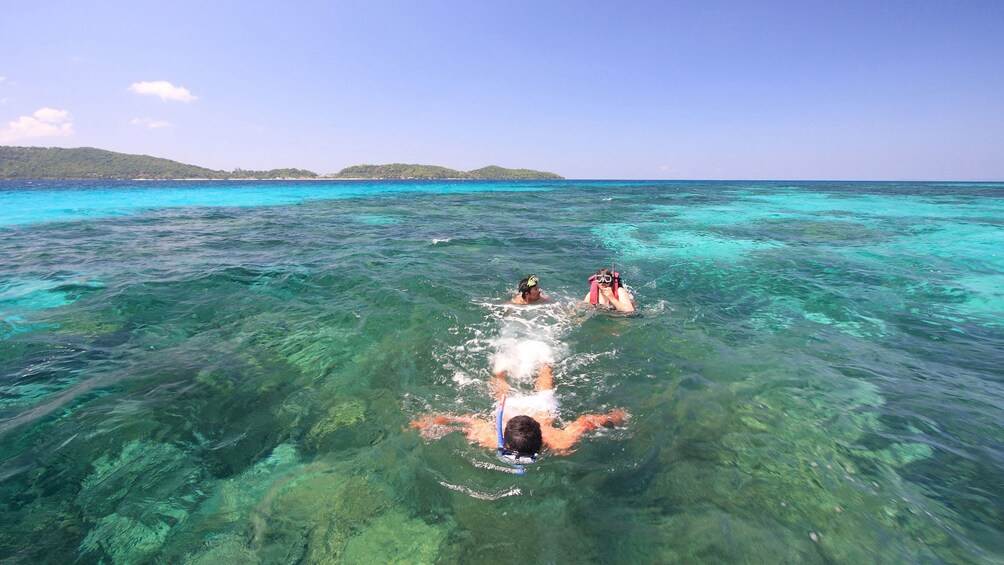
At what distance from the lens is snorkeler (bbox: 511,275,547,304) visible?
1041 centimetres

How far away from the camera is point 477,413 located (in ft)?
20.0

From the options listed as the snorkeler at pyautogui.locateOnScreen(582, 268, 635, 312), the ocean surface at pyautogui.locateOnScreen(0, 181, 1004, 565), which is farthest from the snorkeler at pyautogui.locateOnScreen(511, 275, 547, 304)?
the snorkeler at pyautogui.locateOnScreen(582, 268, 635, 312)

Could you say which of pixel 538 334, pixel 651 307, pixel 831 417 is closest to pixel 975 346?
pixel 831 417

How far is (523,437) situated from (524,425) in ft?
0.52

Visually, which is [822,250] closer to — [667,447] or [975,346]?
[975,346]

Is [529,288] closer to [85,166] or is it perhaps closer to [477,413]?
[477,413]

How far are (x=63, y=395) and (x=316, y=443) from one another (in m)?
4.48

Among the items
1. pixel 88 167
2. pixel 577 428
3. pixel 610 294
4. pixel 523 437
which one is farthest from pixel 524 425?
pixel 88 167

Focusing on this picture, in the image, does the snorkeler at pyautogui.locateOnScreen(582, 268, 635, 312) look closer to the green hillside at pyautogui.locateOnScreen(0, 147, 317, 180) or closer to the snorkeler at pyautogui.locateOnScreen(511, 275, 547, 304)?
the snorkeler at pyautogui.locateOnScreen(511, 275, 547, 304)

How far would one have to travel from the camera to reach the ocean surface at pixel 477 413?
398cm

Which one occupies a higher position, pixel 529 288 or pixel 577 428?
pixel 529 288

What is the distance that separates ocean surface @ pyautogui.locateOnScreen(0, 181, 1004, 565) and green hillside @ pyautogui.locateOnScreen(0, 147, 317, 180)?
556 ft

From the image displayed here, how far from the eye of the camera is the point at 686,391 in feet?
→ 21.5

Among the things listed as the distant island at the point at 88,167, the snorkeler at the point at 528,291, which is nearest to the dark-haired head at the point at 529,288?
the snorkeler at the point at 528,291
